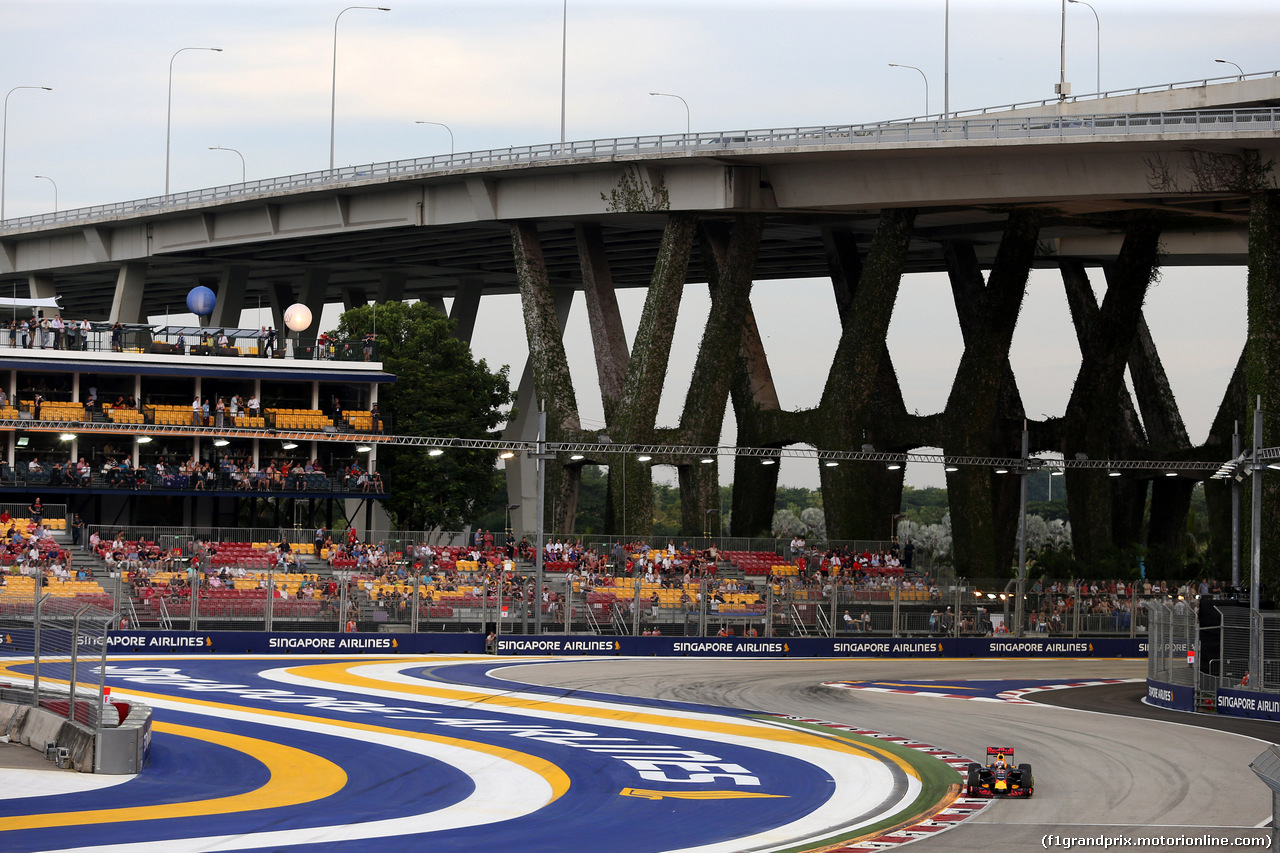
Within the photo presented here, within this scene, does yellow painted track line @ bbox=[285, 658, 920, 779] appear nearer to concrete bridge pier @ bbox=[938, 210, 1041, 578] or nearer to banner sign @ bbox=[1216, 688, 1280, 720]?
banner sign @ bbox=[1216, 688, 1280, 720]

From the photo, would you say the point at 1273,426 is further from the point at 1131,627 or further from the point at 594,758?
the point at 594,758

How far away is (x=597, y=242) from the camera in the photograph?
230ft

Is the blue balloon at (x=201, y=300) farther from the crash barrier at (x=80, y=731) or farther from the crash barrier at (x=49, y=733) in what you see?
the crash barrier at (x=80, y=731)

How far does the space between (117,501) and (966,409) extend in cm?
3599

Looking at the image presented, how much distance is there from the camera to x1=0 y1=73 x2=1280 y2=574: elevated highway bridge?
5703cm

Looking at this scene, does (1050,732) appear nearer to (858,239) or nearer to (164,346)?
(164,346)

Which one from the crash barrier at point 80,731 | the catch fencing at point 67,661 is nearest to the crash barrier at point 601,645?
the catch fencing at point 67,661

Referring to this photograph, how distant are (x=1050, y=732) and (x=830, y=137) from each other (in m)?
35.1

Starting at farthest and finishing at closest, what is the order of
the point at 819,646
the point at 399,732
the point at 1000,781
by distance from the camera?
the point at 819,646 → the point at 399,732 → the point at 1000,781

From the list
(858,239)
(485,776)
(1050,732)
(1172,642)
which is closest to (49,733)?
(485,776)

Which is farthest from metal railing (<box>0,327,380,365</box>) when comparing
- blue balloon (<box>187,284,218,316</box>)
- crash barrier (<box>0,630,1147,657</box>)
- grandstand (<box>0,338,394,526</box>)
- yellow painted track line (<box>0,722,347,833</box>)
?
yellow painted track line (<box>0,722,347,833</box>)

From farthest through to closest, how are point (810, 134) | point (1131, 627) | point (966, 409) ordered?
point (966, 409), point (810, 134), point (1131, 627)

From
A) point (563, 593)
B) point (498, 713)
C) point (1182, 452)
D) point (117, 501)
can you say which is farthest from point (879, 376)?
point (498, 713)

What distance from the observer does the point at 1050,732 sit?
29547 mm
